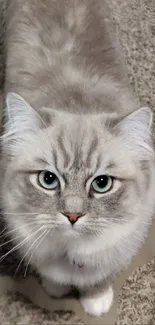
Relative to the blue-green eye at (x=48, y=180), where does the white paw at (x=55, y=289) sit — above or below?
below

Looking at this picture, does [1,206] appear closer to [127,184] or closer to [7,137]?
[7,137]

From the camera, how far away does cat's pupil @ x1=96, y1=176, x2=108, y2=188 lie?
3.44ft

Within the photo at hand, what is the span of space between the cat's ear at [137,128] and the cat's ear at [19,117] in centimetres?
18

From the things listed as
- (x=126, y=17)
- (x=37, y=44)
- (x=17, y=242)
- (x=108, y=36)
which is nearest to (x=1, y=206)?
(x=17, y=242)

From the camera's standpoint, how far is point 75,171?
3.40 ft

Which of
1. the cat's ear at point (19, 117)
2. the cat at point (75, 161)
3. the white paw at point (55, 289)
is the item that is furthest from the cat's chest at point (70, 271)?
the cat's ear at point (19, 117)

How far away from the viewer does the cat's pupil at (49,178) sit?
105 cm

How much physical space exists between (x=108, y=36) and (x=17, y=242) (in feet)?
2.04

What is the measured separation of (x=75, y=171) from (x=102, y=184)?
0.21 ft

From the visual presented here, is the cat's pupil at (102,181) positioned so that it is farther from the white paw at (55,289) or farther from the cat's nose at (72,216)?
the white paw at (55,289)

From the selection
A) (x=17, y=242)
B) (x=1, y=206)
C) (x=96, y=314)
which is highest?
(x=1, y=206)

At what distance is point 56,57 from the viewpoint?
4.53 feet

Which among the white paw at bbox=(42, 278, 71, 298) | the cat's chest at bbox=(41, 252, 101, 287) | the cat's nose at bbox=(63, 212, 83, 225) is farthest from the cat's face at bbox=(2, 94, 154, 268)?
the white paw at bbox=(42, 278, 71, 298)

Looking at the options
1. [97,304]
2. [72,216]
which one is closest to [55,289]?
[97,304]
